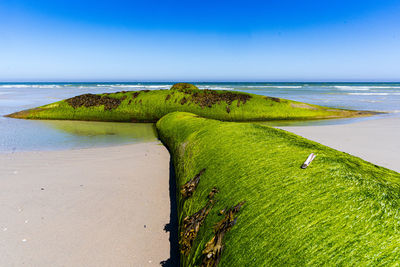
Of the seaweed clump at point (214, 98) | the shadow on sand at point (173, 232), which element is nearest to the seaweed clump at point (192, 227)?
the shadow on sand at point (173, 232)

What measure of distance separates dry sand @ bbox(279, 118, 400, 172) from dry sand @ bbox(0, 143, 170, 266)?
4.73 meters

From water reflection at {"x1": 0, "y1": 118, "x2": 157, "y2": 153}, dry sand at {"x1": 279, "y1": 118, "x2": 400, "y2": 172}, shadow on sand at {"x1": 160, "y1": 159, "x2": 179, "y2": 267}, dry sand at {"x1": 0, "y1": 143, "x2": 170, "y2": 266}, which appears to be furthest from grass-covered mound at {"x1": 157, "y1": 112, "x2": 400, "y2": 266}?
water reflection at {"x1": 0, "y1": 118, "x2": 157, "y2": 153}

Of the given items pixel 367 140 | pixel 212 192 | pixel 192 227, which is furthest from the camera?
pixel 367 140

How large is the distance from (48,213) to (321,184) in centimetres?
363

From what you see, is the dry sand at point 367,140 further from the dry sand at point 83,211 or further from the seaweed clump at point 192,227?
the dry sand at point 83,211

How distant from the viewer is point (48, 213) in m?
3.27

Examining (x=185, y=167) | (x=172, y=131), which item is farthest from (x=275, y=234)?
(x=172, y=131)

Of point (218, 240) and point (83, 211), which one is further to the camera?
point (83, 211)

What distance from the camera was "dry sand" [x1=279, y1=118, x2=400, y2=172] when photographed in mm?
5105

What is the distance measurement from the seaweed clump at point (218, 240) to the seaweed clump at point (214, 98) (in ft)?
30.9

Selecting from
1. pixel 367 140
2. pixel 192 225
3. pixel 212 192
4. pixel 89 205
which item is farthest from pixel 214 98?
pixel 192 225

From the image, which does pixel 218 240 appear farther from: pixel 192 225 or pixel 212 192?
pixel 212 192

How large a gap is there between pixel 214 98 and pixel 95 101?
6.37 meters

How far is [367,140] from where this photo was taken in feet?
21.9
